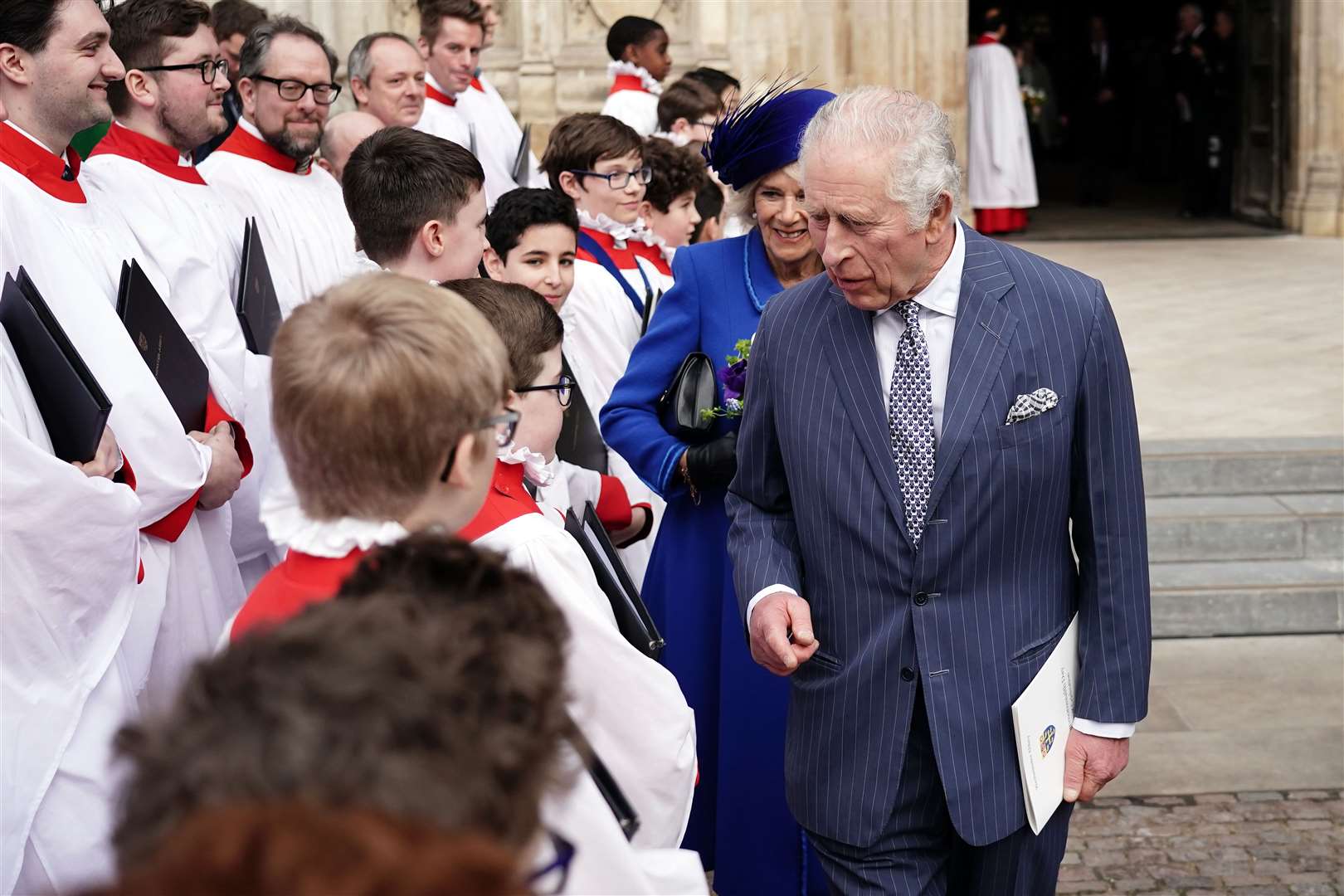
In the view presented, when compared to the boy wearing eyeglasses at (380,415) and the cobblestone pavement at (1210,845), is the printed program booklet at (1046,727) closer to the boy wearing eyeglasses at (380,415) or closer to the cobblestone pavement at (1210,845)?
the boy wearing eyeglasses at (380,415)

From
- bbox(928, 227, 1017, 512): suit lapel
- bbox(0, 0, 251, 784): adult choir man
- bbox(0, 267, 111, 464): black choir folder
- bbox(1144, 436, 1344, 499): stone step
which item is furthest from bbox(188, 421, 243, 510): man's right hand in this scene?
bbox(1144, 436, 1344, 499): stone step

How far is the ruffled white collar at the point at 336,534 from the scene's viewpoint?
1.83m

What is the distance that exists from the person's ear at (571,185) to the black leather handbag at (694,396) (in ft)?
6.23

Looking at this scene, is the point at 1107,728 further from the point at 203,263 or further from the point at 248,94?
the point at 248,94

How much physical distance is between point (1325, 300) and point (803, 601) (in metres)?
8.86

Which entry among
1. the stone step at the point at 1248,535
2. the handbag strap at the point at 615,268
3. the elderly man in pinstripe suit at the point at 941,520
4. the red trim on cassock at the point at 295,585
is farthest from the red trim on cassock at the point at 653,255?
the red trim on cassock at the point at 295,585

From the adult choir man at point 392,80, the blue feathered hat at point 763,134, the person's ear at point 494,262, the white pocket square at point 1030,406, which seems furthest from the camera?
the adult choir man at point 392,80

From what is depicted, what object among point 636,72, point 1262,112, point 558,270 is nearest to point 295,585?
point 558,270

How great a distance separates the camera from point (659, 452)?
12.4ft

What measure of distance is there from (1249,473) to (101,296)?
17.6 feet

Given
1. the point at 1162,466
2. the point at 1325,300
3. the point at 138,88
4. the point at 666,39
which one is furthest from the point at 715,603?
the point at 1325,300

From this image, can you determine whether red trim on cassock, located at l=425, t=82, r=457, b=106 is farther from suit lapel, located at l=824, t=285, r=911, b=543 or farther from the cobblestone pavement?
suit lapel, located at l=824, t=285, r=911, b=543

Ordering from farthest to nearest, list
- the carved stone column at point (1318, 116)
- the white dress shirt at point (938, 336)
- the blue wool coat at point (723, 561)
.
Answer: the carved stone column at point (1318, 116)
the blue wool coat at point (723, 561)
the white dress shirt at point (938, 336)

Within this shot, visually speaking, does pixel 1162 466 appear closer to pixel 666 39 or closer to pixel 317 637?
pixel 666 39
